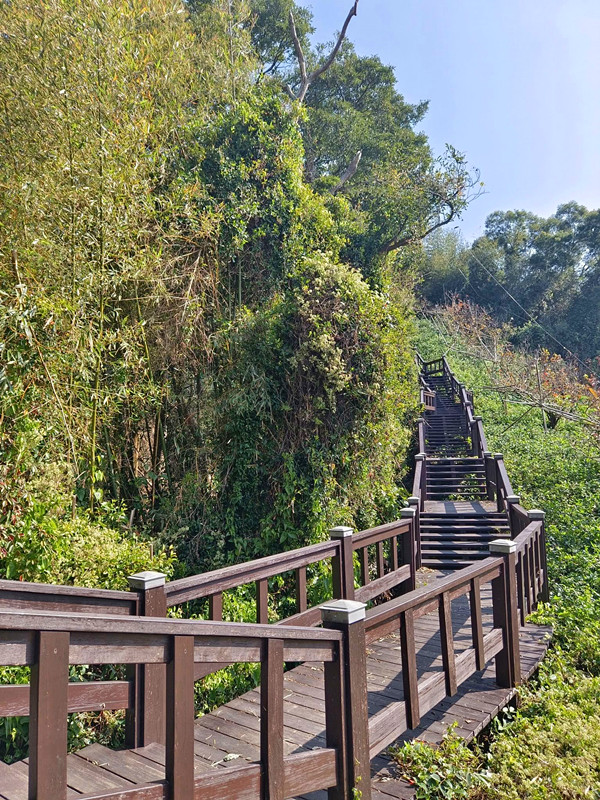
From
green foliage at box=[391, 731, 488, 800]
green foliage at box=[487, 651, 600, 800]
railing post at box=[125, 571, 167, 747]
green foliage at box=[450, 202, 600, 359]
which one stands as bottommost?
green foliage at box=[487, 651, 600, 800]

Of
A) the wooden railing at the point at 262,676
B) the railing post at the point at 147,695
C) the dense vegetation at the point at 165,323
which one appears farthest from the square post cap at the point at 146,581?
the dense vegetation at the point at 165,323

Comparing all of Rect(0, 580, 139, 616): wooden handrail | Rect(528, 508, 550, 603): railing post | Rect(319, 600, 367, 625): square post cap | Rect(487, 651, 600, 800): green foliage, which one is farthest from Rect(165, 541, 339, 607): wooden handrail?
Rect(528, 508, 550, 603): railing post

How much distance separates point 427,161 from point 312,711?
11497 mm

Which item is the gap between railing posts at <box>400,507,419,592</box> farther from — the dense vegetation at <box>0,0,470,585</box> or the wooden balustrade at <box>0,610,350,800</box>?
the wooden balustrade at <box>0,610,350,800</box>

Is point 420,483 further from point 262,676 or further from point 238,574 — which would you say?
point 262,676

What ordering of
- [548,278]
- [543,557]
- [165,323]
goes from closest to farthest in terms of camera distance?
[543,557] < [165,323] < [548,278]

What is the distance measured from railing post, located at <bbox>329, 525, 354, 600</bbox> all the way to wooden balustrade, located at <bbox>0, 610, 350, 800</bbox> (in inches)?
84.7

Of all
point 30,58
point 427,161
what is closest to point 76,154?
point 30,58

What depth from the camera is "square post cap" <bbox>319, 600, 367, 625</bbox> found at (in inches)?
99.1

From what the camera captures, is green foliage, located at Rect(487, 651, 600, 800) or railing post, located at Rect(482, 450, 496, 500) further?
railing post, located at Rect(482, 450, 496, 500)

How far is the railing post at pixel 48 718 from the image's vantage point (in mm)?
1440

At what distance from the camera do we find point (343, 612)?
2.52 metres

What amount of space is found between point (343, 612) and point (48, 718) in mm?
1359

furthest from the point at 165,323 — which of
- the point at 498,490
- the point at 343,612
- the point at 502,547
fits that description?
the point at 498,490
